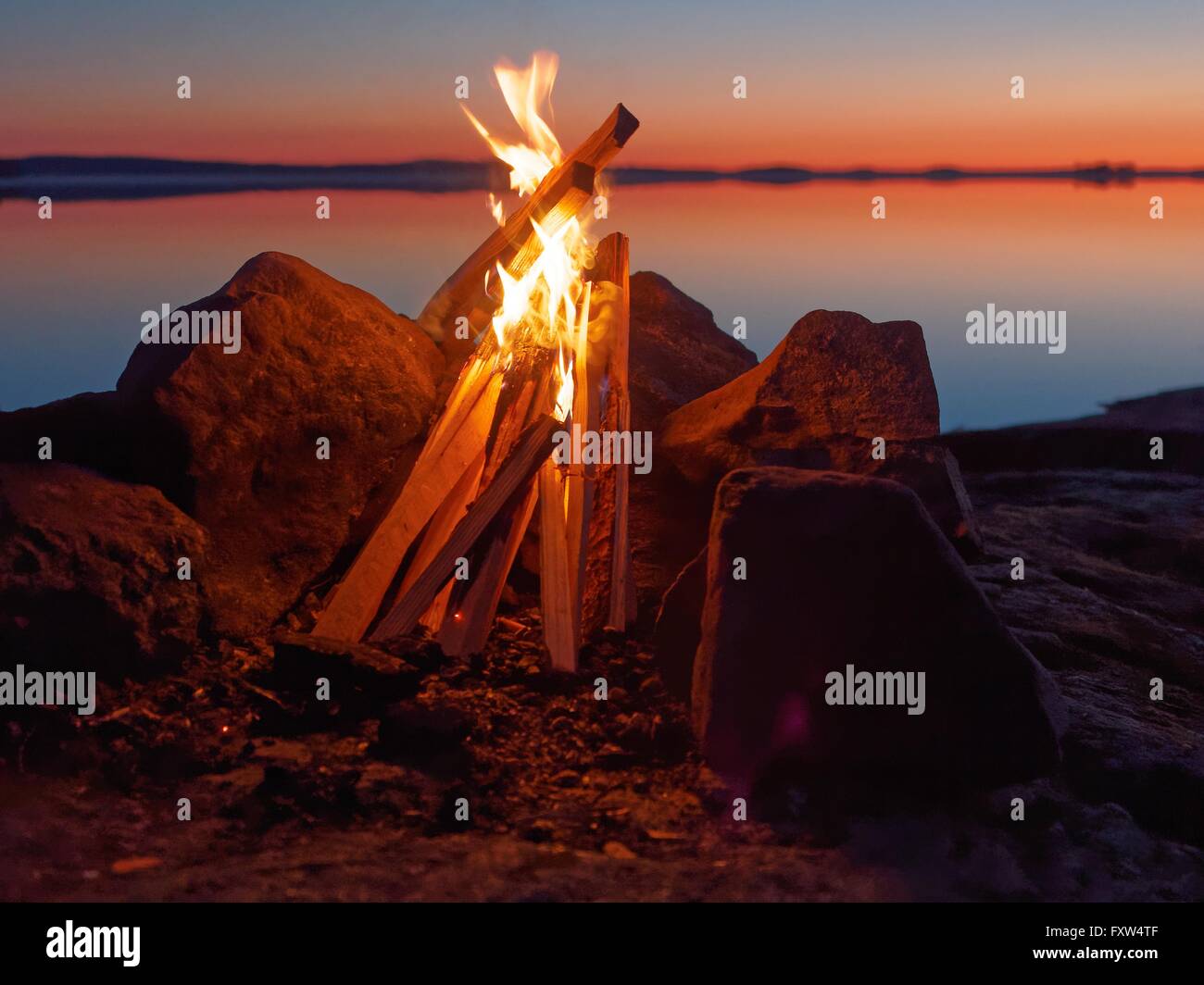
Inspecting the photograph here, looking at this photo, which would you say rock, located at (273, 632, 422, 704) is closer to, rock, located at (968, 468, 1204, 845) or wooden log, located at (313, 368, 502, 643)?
wooden log, located at (313, 368, 502, 643)

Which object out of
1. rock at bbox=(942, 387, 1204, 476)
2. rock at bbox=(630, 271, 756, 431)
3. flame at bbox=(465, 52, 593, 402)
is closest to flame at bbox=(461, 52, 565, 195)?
flame at bbox=(465, 52, 593, 402)

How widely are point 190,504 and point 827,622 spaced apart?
2.81 meters

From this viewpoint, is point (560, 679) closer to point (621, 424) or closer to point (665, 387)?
point (621, 424)

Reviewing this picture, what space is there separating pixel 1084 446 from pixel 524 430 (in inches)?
228

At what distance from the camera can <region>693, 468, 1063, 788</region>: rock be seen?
3873mm

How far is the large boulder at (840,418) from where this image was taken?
5.33m

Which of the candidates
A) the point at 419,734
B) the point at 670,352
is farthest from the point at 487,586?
the point at 670,352

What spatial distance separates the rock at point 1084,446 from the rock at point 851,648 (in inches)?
208

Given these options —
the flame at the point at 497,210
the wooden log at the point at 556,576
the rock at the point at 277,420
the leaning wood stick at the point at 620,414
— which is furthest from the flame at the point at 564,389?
the flame at the point at 497,210

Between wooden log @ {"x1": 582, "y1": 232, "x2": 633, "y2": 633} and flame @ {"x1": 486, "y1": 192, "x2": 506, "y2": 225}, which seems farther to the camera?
flame @ {"x1": 486, "y1": 192, "x2": 506, "y2": 225}

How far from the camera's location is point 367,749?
398 cm

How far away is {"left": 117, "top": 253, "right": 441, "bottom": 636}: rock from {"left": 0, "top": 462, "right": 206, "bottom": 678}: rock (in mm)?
227
